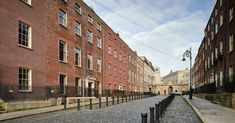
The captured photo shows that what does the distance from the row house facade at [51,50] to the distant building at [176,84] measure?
7841 centimetres

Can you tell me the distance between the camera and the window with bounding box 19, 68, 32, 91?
19366 mm

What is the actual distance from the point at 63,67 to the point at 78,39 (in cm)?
508

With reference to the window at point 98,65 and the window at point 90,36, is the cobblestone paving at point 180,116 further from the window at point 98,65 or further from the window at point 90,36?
the window at point 98,65

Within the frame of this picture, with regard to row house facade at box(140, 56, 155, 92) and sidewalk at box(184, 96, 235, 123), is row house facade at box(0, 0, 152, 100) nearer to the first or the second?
sidewalk at box(184, 96, 235, 123)

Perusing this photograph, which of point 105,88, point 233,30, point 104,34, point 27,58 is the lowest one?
point 105,88

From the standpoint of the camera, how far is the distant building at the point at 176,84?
119m

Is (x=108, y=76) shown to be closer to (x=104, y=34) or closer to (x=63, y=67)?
(x=104, y=34)

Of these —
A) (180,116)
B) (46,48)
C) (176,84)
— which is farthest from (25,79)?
(176,84)

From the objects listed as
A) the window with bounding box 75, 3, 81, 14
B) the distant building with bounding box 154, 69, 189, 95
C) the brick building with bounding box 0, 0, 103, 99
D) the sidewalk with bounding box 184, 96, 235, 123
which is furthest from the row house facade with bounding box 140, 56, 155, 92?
the sidewalk with bounding box 184, 96, 235, 123

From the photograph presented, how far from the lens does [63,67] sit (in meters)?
26.3

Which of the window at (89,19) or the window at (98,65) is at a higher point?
the window at (89,19)

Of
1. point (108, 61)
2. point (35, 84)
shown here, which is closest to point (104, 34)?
point (108, 61)

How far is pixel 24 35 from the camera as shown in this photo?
20.1 m

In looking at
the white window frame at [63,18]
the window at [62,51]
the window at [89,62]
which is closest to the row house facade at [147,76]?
the window at [89,62]
